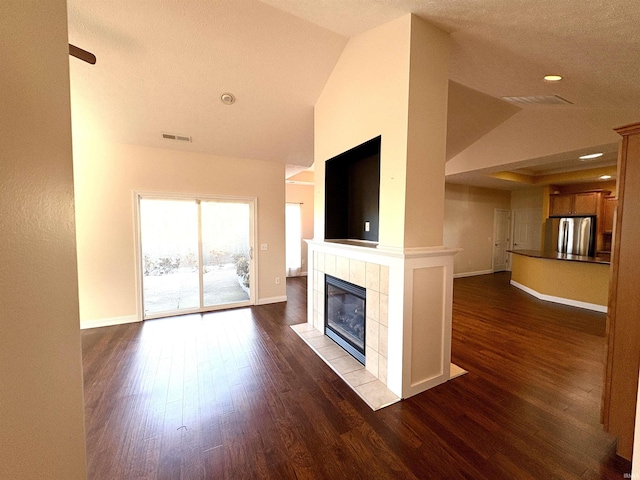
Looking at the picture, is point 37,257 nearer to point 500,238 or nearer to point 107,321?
point 107,321

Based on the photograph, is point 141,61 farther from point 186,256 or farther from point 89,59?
point 186,256

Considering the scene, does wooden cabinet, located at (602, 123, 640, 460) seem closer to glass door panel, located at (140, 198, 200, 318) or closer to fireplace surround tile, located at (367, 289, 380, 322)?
fireplace surround tile, located at (367, 289, 380, 322)

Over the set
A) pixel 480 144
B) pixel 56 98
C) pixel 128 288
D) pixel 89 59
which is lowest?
pixel 128 288

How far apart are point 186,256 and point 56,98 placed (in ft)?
12.2

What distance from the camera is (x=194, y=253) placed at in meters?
4.16

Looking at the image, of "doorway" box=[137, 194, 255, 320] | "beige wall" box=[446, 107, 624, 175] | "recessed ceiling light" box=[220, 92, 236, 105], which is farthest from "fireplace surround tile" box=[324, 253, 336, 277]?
"beige wall" box=[446, 107, 624, 175]

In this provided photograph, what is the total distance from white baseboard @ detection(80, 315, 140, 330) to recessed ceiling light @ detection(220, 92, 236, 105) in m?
3.35

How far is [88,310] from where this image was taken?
3.57m

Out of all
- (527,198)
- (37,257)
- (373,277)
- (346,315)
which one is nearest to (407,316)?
(373,277)

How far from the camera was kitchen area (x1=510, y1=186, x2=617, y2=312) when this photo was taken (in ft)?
14.2

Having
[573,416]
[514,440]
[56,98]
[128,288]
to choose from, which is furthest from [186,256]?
[573,416]

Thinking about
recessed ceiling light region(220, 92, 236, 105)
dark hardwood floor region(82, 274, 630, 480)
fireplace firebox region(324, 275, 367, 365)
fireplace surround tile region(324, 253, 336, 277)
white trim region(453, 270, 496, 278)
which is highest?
recessed ceiling light region(220, 92, 236, 105)

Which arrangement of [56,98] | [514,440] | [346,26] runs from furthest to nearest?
[346,26] → [514,440] → [56,98]

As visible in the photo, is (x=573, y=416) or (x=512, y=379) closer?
(x=573, y=416)
